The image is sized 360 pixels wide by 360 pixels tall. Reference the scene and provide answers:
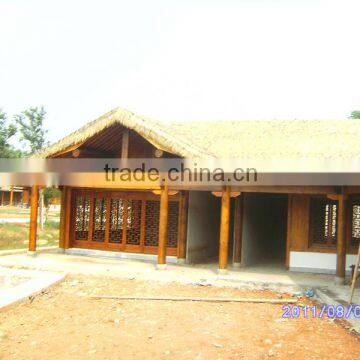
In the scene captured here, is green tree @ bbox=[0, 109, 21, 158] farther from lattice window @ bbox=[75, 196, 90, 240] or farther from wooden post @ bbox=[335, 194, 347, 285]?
wooden post @ bbox=[335, 194, 347, 285]

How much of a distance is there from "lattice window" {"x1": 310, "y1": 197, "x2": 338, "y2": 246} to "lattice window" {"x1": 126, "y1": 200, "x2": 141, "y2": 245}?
5023 millimetres

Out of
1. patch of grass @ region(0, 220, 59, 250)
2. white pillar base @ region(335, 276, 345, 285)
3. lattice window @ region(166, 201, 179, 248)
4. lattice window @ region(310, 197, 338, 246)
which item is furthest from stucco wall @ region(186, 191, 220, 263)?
patch of grass @ region(0, 220, 59, 250)

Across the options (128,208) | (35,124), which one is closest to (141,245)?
(128,208)

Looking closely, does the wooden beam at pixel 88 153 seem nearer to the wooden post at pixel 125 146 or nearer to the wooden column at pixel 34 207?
the wooden post at pixel 125 146

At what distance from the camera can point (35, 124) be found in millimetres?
32656

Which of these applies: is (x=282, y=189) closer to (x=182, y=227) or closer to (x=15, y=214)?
(x=182, y=227)

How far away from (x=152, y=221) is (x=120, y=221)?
1106 mm

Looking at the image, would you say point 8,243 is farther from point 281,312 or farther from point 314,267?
point 281,312

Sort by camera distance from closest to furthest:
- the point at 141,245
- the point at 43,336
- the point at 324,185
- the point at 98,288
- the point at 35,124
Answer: the point at 43,336 < the point at 98,288 < the point at 324,185 < the point at 141,245 < the point at 35,124

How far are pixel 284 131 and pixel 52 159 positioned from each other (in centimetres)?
711

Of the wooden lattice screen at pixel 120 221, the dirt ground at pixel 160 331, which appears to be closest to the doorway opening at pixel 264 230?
the wooden lattice screen at pixel 120 221

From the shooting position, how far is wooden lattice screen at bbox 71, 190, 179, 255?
12789 millimetres
